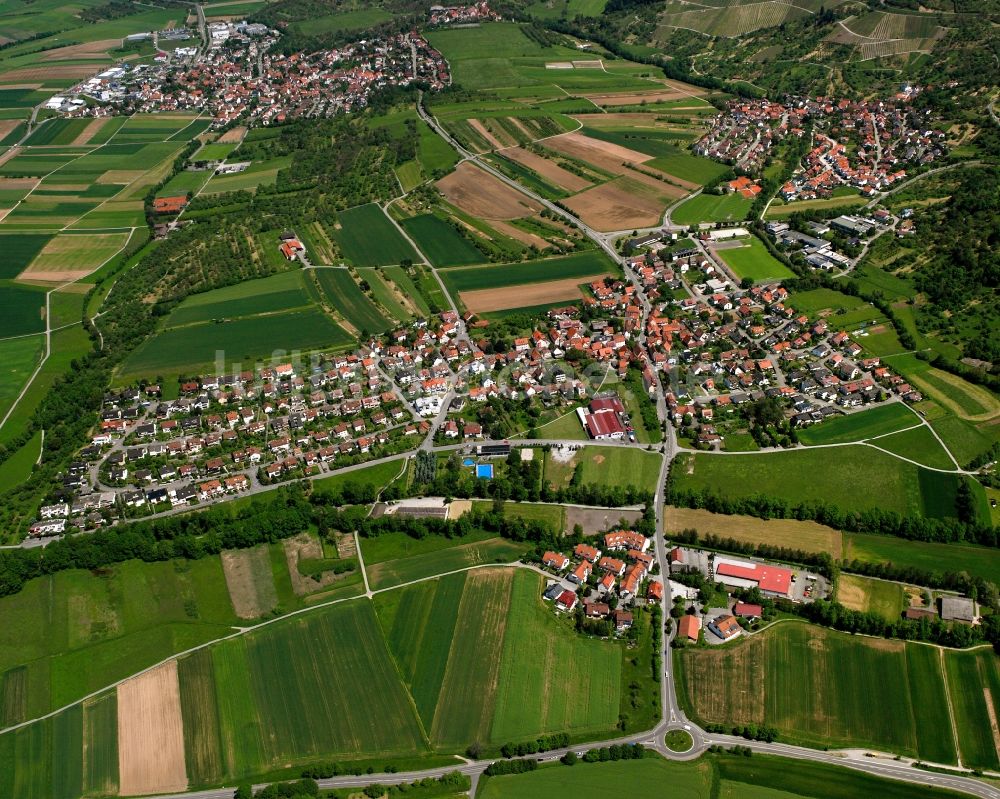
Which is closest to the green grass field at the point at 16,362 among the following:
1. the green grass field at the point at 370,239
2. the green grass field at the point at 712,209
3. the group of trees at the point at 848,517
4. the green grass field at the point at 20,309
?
the green grass field at the point at 20,309

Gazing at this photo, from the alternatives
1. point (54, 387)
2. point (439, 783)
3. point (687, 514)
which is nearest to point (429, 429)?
point (687, 514)

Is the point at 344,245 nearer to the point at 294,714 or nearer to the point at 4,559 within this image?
the point at 4,559

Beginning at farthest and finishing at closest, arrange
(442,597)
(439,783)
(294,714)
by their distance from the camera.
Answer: (442,597), (294,714), (439,783)

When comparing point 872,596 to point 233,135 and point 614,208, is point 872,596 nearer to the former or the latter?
point 614,208

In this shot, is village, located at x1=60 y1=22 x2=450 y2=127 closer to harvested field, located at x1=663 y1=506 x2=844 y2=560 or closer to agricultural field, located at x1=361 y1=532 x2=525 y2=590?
agricultural field, located at x1=361 y1=532 x2=525 y2=590

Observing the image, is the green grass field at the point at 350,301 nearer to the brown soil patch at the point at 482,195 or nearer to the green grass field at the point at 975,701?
the brown soil patch at the point at 482,195
